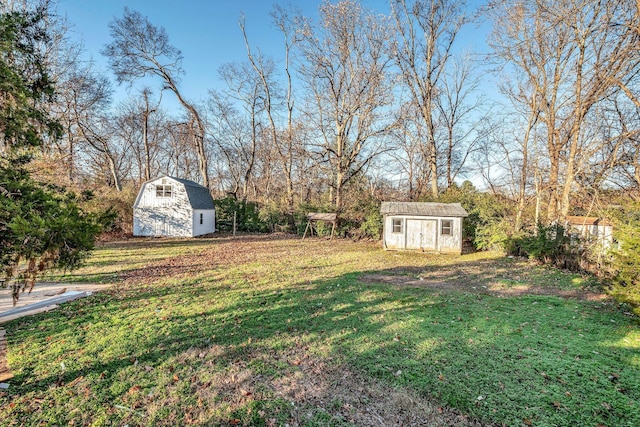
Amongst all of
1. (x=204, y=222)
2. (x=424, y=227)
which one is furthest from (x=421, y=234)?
(x=204, y=222)

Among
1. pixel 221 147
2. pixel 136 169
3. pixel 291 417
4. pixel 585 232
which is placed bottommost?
pixel 291 417

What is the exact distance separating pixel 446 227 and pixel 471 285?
614cm

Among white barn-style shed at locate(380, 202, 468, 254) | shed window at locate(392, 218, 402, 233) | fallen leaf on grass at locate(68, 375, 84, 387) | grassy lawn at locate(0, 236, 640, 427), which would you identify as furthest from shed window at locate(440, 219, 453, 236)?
fallen leaf on grass at locate(68, 375, 84, 387)

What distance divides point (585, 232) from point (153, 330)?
12258 millimetres

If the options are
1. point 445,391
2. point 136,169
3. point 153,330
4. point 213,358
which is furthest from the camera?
point 136,169

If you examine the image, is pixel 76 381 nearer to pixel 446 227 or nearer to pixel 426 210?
pixel 426 210

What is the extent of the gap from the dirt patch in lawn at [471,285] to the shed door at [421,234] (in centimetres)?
465

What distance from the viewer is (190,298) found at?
6184mm

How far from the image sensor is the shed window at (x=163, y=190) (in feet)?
58.1

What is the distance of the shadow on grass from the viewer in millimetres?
3154

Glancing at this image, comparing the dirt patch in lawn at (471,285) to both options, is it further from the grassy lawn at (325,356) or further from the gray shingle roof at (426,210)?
the gray shingle roof at (426,210)

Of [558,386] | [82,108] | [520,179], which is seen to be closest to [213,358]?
[558,386]

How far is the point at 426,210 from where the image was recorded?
1378cm

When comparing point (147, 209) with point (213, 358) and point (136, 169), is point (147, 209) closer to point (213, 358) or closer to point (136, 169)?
point (136, 169)
